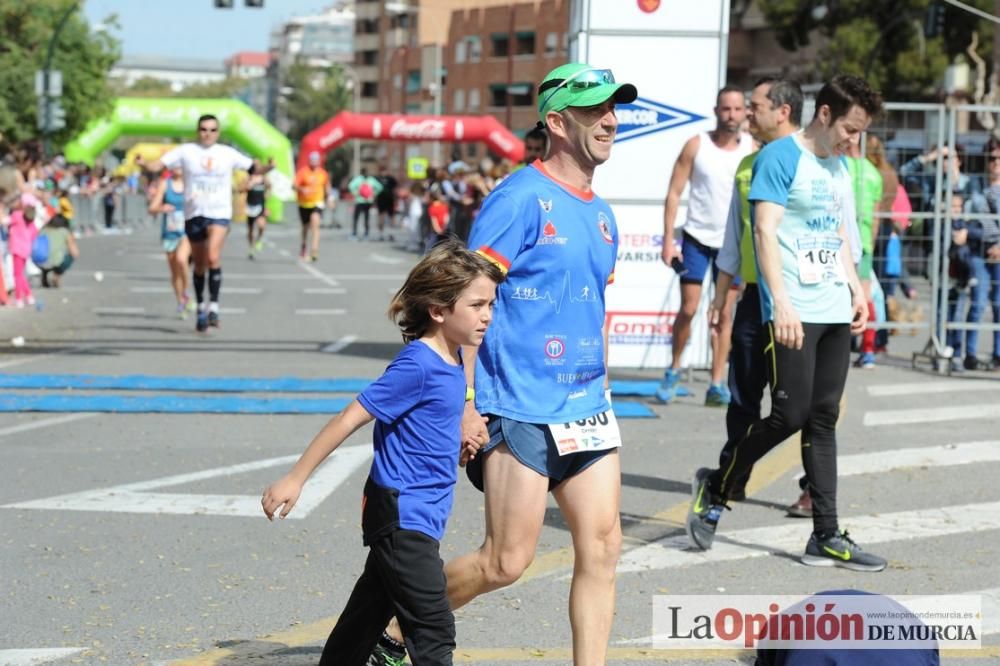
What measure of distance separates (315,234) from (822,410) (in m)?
21.8

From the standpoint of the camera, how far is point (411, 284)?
14.6 feet

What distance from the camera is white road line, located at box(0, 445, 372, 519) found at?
7.43 metres

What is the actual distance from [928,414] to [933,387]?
62.7 inches

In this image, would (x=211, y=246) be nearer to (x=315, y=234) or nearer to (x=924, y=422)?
(x=924, y=422)

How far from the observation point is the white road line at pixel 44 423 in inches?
378

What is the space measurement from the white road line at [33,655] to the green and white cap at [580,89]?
2.27 meters

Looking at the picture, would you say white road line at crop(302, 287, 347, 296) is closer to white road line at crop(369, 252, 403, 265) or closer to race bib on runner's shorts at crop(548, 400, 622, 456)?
white road line at crop(369, 252, 403, 265)

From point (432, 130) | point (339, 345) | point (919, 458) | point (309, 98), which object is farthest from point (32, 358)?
point (309, 98)

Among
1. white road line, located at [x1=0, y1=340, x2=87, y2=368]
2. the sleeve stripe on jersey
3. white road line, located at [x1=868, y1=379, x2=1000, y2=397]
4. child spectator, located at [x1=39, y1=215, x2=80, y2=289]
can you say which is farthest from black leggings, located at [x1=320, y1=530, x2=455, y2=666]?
child spectator, located at [x1=39, y1=215, x2=80, y2=289]

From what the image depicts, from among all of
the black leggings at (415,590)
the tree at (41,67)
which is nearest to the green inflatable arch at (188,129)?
the tree at (41,67)

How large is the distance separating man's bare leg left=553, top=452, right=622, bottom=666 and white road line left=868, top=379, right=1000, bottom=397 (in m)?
7.63

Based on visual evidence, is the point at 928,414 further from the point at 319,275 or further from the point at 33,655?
the point at 319,275

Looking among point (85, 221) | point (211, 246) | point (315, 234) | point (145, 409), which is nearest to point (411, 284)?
point (145, 409)

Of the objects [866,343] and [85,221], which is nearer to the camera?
[866,343]
